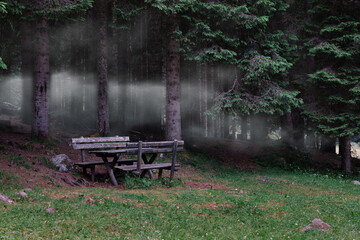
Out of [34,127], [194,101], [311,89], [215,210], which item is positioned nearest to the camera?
[215,210]

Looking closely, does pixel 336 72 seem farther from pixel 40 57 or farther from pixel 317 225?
pixel 40 57

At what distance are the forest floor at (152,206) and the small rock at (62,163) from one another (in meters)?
0.36

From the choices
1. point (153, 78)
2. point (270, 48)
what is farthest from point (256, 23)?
point (153, 78)

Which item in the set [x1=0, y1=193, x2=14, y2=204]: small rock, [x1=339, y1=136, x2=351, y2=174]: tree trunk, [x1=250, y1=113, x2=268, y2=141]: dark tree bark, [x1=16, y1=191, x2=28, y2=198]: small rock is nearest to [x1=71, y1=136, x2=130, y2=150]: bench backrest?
[x1=16, y1=191, x2=28, y2=198]: small rock

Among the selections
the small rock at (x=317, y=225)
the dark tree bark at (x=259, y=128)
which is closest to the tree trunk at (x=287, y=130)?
the dark tree bark at (x=259, y=128)

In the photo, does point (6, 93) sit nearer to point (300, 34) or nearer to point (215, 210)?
point (300, 34)

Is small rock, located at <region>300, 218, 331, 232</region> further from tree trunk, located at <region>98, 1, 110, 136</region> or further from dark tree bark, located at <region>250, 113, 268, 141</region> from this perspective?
dark tree bark, located at <region>250, 113, 268, 141</region>

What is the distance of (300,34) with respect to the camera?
20.6 m

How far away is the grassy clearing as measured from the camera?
20.9 ft

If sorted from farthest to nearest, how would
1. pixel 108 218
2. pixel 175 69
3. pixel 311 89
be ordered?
pixel 311 89 < pixel 175 69 < pixel 108 218

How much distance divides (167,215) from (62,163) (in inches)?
244

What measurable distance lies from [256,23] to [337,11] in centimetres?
535

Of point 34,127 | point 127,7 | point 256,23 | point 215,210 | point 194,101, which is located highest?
point 127,7

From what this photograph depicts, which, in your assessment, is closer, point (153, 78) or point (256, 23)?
point (256, 23)
